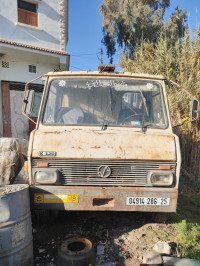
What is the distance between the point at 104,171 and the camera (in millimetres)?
2865

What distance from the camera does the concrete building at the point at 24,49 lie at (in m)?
9.61

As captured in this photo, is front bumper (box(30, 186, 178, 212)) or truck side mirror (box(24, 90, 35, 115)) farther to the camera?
truck side mirror (box(24, 90, 35, 115))

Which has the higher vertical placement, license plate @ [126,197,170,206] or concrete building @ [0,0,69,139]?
concrete building @ [0,0,69,139]

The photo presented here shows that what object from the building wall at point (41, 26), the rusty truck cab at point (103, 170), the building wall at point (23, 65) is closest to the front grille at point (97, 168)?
the rusty truck cab at point (103, 170)

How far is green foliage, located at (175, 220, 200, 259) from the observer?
279 centimetres

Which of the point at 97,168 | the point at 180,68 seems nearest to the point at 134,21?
the point at 180,68

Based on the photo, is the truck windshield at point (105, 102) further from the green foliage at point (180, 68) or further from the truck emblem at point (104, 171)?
the green foliage at point (180, 68)

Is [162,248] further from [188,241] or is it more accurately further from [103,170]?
[103,170]

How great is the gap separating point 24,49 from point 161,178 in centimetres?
874

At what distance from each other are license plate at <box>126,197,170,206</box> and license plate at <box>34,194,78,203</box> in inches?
27.2

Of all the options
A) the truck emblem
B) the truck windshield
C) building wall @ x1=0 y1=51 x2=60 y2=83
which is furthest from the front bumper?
building wall @ x1=0 y1=51 x2=60 y2=83

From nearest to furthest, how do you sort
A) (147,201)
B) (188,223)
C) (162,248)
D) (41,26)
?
(162,248) → (147,201) → (188,223) → (41,26)

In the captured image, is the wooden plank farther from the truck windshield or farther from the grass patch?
the grass patch

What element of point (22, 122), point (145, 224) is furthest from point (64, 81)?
point (22, 122)
